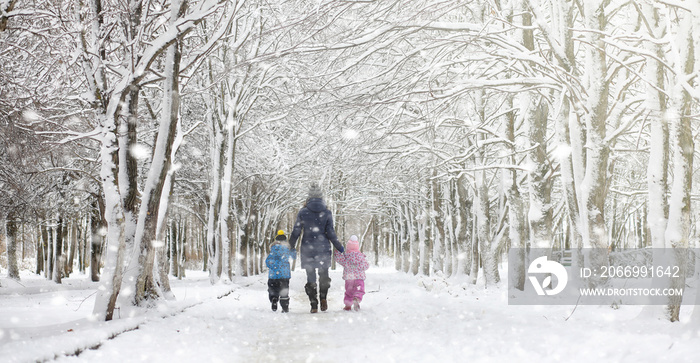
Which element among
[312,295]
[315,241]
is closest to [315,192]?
[315,241]

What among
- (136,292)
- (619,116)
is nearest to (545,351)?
(619,116)

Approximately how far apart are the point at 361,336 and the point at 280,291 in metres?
3.27

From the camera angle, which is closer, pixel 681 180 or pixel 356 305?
pixel 681 180

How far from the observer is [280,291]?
9.71 meters

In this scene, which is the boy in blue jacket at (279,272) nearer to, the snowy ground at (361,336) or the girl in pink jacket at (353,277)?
the snowy ground at (361,336)

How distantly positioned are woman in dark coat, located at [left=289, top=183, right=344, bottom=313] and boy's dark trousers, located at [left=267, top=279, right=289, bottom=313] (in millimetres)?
402

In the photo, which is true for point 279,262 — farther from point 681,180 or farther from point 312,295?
point 681,180

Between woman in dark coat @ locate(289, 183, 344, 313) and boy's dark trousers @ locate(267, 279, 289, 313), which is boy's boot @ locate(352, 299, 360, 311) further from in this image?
boy's dark trousers @ locate(267, 279, 289, 313)

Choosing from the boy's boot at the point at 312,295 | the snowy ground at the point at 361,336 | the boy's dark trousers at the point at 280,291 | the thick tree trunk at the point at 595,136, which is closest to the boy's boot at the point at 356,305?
the snowy ground at the point at 361,336

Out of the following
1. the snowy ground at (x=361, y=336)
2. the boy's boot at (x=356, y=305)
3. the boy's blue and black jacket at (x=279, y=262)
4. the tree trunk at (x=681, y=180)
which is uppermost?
the tree trunk at (x=681, y=180)

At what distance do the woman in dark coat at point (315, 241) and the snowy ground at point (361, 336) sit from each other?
0.75 m

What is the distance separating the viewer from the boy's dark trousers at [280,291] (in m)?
9.55

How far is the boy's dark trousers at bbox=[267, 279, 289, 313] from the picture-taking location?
9547 millimetres

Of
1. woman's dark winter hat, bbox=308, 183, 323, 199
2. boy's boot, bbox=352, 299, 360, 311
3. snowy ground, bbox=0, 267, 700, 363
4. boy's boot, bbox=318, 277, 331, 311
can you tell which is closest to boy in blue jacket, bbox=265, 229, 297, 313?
boy's boot, bbox=318, 277, 331, 311
